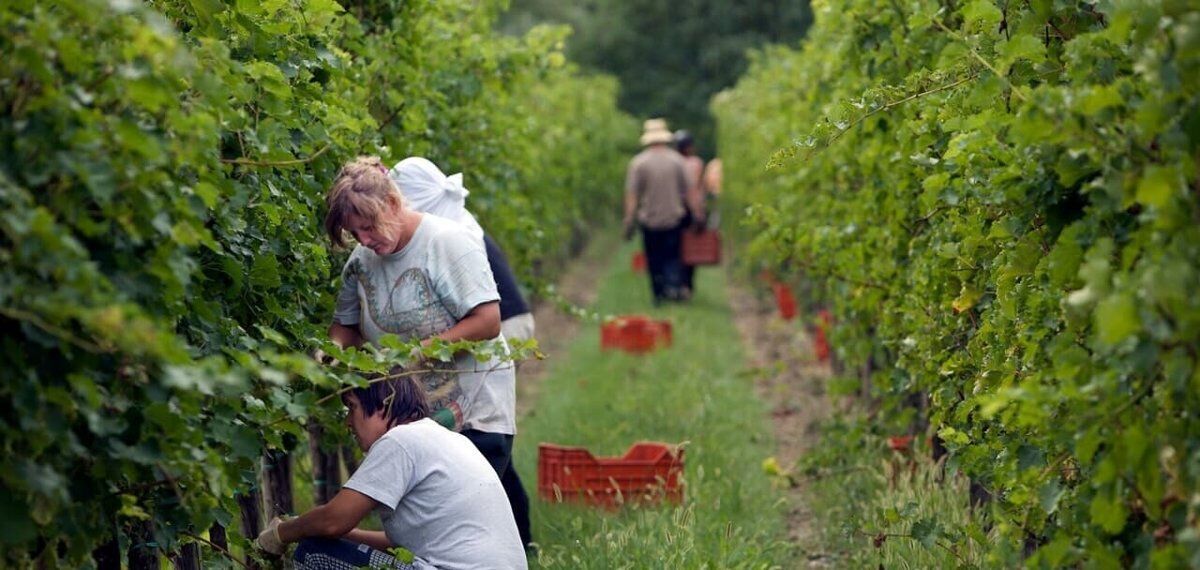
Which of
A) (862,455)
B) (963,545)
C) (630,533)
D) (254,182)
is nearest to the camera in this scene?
(254,182)

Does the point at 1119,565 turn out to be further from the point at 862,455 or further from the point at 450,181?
the point at 862,455

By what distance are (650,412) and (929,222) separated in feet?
10.8

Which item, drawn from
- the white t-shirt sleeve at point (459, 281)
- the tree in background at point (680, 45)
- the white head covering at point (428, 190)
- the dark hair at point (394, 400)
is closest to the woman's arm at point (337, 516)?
the dark hair at point (394, 400)

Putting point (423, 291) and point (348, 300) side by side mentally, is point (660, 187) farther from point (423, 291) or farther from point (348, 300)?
point (423, 291)

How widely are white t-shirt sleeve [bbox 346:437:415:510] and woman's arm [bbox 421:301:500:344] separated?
0.55 meters

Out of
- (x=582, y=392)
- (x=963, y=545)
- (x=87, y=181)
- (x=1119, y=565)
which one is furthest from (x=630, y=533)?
(x=582, y=392)

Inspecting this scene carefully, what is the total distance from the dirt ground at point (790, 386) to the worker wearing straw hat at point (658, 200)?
3.47ft

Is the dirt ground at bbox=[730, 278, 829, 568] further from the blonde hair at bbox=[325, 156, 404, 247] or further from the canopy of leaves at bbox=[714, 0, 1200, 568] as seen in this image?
the blonde hair at bbox=[325, 156, 404, 247]

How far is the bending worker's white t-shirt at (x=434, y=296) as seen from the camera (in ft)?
15.1

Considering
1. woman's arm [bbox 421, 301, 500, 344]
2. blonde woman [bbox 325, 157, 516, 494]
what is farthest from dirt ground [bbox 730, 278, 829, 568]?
woman's arm [bbox 421, 301, 500, 344]

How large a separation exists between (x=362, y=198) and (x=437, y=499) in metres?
0.93

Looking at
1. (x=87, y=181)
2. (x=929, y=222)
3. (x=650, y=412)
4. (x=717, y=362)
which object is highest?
(x=87, y=181)

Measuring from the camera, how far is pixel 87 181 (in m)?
2.69

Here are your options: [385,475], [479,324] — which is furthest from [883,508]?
[385,475]
